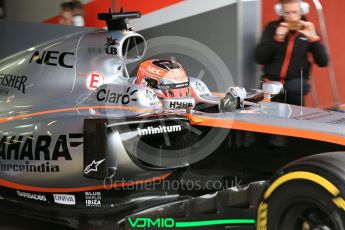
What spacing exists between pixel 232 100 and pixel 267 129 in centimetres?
50

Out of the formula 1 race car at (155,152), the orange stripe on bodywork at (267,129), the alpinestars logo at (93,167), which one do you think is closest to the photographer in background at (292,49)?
the formula 1 race car at (155,152)

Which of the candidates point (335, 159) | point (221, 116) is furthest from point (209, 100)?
point (335, 159)

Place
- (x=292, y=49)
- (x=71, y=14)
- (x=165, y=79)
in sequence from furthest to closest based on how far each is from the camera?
(x=71, y=14) < (x=292, y=49) < (x=165, y=79)

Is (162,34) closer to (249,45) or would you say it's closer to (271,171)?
(249,45)

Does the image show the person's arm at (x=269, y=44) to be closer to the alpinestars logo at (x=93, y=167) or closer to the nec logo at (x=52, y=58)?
the nec logo at (x=52, y=58)

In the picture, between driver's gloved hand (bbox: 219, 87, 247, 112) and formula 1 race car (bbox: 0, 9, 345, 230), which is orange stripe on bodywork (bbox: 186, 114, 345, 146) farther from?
driver's gloved hand (bbox: 219, 87, 247, 112)

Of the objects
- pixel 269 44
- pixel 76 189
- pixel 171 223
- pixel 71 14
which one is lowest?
pixel 171 223

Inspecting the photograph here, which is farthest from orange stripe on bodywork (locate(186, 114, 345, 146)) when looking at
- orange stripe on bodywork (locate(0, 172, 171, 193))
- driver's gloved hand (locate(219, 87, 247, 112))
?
orange stripe on bodywork (locate(0, 172, 171, 193))

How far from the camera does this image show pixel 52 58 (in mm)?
4641

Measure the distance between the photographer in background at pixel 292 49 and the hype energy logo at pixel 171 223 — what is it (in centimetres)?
184

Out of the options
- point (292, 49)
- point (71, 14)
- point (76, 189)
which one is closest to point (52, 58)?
point (76, 189)

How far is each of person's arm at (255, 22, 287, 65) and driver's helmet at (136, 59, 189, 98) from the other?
1066 mm

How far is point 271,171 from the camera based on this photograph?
3.51 metres

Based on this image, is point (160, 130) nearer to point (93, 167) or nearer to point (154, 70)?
point (93, 167)
